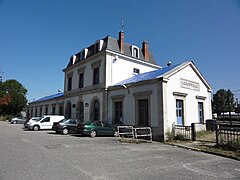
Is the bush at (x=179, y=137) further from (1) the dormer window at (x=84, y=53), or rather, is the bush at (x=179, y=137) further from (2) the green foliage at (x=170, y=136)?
(1) the dormer window at (x=84, y=53)

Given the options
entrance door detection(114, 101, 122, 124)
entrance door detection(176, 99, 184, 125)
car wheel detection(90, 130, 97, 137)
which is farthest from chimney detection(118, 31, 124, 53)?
car wheel detection(90, 130, 97, 137)

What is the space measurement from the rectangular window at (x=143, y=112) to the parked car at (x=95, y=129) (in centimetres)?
263

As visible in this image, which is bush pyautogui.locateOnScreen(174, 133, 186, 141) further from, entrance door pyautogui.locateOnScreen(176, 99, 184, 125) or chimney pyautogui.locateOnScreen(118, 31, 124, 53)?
chimney pyautogui.locateOnScreen(118, 31, 124, 53)

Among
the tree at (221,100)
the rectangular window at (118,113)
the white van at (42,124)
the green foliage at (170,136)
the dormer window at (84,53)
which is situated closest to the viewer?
the green foliage at (170,136)

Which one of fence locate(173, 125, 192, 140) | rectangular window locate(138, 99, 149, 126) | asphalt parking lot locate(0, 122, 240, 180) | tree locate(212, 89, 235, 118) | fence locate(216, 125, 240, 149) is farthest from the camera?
tree locate(212, 89, 235, 118)

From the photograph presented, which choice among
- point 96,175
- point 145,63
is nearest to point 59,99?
point 145,63

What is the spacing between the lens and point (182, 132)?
1427cm

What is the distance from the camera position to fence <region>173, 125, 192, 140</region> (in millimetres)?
13719

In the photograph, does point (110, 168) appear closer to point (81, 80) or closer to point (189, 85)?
point (189, 85)

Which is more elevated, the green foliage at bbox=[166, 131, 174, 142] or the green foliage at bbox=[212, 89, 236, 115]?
the green foliage at bbox=[212, 89, 236, 115]

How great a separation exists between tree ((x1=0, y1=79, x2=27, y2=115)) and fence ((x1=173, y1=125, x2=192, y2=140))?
178 ft

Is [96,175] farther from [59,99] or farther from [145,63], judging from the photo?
[59,99]

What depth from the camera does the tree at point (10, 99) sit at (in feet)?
181

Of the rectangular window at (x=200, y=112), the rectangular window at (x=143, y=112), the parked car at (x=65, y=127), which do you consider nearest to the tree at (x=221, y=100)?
the rectangular window at (x=200, y=112)
